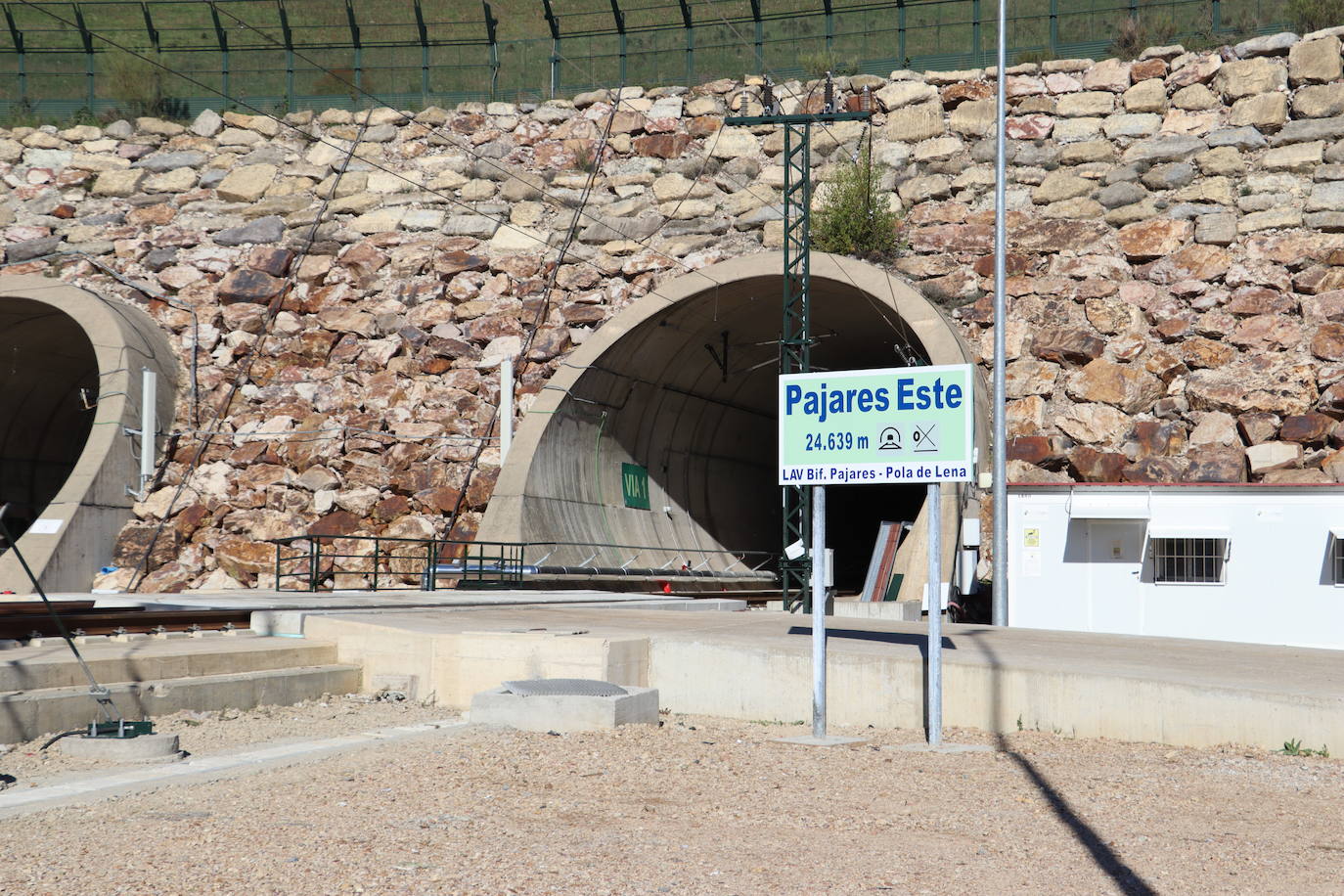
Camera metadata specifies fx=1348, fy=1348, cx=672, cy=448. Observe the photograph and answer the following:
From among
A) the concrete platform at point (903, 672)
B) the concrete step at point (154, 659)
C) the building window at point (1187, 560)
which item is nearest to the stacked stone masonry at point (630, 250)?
the building window at point (1187, 560)

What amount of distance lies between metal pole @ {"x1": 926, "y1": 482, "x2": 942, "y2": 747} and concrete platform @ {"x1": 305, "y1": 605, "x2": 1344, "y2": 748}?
0.66m

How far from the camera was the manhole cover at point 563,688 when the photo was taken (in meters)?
11.7

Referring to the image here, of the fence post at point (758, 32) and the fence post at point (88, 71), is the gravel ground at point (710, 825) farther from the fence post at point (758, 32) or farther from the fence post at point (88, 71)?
the fence post at point (88, 71)

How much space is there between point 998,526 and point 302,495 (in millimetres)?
15398

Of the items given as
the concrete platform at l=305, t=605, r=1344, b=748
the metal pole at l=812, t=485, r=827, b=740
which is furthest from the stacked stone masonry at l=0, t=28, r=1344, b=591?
the metal pole at l=812, t=485, r=827, b=740

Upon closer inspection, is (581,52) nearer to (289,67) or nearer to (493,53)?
(493,53)

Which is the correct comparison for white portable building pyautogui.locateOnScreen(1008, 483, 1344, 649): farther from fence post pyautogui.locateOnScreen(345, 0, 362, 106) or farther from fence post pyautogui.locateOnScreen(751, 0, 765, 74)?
fence post pyautogui.locateOnScreen(345, 0, 362, 106)

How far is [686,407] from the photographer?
34.4 meters

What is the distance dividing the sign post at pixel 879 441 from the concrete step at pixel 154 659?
605cm

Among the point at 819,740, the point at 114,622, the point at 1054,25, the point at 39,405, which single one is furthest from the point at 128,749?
the point at 1054,25

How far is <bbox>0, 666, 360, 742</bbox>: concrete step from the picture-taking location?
11.0 metres

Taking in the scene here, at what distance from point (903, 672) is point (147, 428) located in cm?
2214

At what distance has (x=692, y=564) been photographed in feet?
113

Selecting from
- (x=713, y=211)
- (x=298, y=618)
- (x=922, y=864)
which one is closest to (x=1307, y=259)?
(x=713, y=211)
